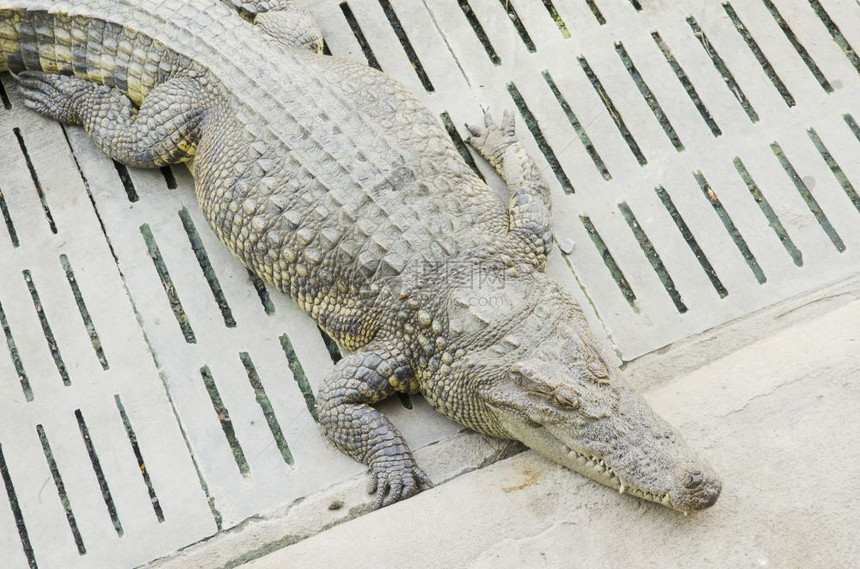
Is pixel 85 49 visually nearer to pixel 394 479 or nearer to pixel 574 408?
pixel 394 479

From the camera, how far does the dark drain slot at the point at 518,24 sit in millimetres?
4840

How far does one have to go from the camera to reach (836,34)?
15.7ft

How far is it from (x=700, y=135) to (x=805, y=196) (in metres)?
0.56

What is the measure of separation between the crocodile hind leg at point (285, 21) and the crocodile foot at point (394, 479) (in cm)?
202

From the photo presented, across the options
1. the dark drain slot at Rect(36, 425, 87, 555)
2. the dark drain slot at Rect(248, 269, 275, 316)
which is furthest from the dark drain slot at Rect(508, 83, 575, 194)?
the dark drain slot at Rect(36, 425, 87, 555)

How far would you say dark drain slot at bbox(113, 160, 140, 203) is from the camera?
4.66m

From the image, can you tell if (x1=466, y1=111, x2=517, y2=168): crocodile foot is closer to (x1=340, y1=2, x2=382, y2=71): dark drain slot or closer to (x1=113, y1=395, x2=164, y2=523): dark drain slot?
(x1=340, y1=2, x2=382, y2=71): dark drain slot

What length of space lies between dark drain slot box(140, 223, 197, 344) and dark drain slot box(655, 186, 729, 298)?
226cm

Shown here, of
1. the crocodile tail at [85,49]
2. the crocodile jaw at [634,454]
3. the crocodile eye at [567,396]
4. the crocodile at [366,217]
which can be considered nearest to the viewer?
the crocodile jaw at [634,454]

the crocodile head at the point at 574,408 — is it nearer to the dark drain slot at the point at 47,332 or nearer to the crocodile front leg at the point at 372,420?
the crocodile front leg at the point at 372,420

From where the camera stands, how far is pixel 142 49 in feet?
14.5

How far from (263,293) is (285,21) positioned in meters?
1.32

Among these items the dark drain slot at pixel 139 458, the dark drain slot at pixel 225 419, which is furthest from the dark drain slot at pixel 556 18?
the dark drain slot at pixel 139 458

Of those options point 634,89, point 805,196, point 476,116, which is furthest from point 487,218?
point 805,196
